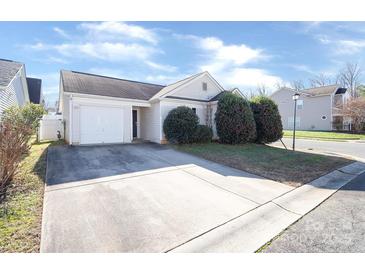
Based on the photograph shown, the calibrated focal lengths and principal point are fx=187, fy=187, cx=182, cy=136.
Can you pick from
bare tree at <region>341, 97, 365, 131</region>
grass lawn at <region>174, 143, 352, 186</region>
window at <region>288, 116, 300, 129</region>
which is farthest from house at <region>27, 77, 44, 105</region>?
bare tree at <region>341, 97, 365, 131</region>

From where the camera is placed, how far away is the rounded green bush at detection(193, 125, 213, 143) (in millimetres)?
11780

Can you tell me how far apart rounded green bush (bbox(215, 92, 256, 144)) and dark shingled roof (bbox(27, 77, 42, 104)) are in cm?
2269

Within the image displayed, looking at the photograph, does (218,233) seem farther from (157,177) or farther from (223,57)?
(223,57)

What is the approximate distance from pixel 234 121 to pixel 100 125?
329 inches

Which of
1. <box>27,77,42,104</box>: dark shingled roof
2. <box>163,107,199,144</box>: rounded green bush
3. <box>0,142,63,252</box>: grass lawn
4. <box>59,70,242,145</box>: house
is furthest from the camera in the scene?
<box>27,77,42,104</box>: dark shingled roof

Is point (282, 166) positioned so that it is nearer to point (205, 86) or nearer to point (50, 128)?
point (205, 86)

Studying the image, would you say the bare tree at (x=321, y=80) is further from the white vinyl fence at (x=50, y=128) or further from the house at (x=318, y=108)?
the white vinyl fence at (x=50, y=128)

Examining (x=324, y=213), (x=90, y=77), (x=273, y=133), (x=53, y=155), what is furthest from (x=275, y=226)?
(x=90, y=77)

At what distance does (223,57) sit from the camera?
30.4ft

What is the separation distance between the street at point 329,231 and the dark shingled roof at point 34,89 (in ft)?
91.2

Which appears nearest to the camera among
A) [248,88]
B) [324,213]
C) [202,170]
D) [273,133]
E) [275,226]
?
[275,226]

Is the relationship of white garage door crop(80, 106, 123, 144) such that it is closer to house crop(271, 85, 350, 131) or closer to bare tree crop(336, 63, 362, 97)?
house crop(271, 85, 350, 131)

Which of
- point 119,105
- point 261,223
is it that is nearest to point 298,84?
point 119,105

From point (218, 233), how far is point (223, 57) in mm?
8448
